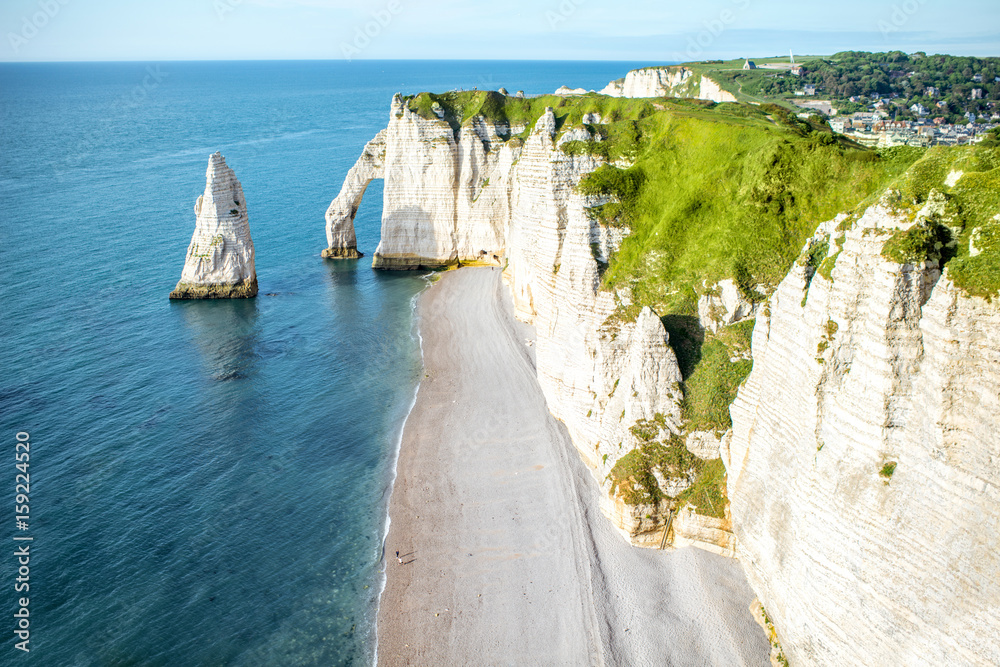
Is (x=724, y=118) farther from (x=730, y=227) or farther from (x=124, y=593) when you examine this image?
(x=124, y=593)

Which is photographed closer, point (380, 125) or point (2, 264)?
point (2, 264)

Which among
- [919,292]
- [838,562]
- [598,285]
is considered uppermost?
[919,292]

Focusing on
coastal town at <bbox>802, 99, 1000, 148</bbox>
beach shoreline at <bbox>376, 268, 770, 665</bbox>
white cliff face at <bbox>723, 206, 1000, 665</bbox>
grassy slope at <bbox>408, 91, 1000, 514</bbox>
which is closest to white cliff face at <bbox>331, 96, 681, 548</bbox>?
grassy slope at <bbox>408, 91, 1000, 514</bbox>

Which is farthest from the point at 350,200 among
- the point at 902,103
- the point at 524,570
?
the point at 902,103

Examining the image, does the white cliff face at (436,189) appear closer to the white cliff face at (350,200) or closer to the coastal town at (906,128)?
the white cliff face at (350,200)

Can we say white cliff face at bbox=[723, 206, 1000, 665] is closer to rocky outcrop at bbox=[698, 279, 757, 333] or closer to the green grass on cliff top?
rocky outcrop at bbox=[698, 279, 757, 333]

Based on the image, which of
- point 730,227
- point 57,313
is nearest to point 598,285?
point 730,227

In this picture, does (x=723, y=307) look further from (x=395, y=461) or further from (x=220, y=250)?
(x=220, y=250)
